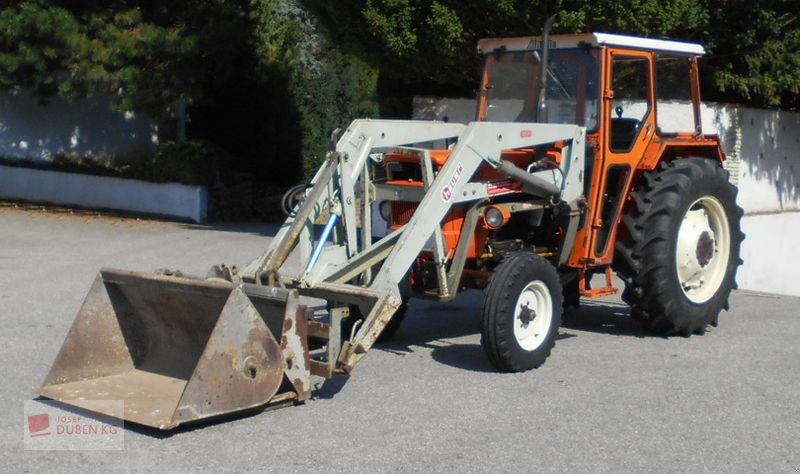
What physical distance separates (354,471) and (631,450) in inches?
63.1

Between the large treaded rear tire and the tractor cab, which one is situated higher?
the tractor cab

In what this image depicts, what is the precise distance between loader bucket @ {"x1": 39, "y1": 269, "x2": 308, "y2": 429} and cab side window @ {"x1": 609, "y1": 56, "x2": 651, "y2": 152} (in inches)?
146

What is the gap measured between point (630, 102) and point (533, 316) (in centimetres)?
235

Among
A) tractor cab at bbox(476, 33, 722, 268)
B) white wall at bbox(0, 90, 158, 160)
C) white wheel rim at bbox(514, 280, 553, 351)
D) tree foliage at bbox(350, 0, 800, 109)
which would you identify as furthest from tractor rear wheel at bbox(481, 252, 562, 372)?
white wall at bbox(0, 90, 158, 160)

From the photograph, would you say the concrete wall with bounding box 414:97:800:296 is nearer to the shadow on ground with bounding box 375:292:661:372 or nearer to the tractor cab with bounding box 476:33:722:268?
the shadow on ground with bounding box 375:292:661:372

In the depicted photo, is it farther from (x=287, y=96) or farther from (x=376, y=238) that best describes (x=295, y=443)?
(x=287, y=96)

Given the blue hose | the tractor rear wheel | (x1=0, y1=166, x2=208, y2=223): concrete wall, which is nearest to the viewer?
the blue hose

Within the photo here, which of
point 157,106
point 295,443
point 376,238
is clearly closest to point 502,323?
point 376,238

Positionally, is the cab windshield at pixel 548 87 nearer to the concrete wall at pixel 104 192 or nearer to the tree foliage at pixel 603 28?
the tree foliage at pixel 603 28

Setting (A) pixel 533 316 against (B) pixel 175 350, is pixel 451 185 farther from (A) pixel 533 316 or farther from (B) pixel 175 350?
(B) pixel 175 350

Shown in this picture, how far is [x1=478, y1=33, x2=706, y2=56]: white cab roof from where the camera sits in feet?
29.5

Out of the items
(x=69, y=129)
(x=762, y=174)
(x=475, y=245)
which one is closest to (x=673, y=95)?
(x=475, y=245)

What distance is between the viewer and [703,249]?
31.8ft

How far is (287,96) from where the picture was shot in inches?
839
